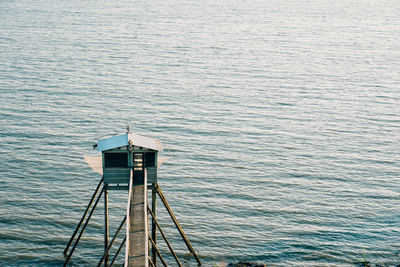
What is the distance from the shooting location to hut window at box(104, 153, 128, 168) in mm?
38344

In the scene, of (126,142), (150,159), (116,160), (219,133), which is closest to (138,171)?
(150,159)

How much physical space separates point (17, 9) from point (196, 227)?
12817 centimetres

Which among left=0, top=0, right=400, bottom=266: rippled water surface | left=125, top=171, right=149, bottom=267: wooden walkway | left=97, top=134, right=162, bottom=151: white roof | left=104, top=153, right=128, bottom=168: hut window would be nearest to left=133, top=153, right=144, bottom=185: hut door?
left=125, top=171, right=149, bottom=267: wooden walkway

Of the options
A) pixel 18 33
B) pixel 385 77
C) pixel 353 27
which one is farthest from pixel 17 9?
pixel 385 77

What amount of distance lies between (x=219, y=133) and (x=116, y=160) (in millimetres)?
30832

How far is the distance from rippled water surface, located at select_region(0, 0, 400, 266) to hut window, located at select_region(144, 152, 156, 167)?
894 cm

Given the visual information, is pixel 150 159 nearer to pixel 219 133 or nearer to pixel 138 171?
pixel 138 171

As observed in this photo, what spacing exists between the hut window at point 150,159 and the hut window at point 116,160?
1393 mm

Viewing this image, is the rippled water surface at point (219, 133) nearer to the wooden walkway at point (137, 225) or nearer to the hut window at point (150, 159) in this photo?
the wooden walkway at point (137, 225)

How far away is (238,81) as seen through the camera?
8938 cm

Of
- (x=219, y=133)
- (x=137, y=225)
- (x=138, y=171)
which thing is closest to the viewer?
(x=137, y=225)

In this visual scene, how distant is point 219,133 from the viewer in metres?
68.2

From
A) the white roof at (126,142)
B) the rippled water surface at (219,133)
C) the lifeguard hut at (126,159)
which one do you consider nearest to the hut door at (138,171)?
the lifeguard hut at (126,159)

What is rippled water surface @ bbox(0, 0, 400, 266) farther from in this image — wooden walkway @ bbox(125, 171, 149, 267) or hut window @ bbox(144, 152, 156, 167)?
hut window @ bbox(144, 152, 156, 167)
